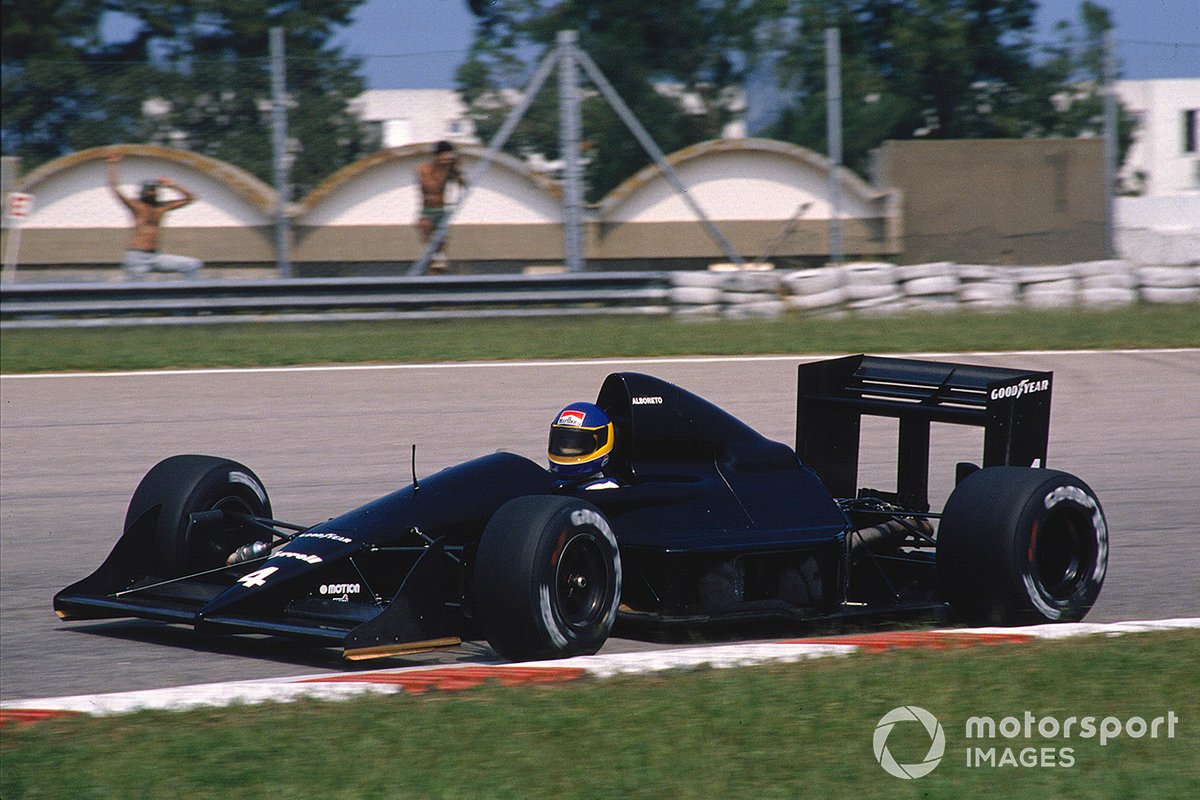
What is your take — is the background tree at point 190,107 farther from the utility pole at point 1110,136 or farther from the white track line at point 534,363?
the utility pole at point 1110,136

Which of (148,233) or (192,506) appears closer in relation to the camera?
(192,506)

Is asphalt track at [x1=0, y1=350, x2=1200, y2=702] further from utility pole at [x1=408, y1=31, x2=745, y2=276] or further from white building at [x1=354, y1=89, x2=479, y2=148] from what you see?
white building at [x1=354, y1=89, x2=479, y2=148]

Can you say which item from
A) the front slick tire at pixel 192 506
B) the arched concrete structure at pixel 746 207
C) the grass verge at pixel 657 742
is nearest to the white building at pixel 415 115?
the arched concrete structure at pixel 746 207

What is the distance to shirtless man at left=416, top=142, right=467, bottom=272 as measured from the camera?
14281 millimetres

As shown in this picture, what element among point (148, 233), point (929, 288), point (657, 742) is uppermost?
point (148, 233)

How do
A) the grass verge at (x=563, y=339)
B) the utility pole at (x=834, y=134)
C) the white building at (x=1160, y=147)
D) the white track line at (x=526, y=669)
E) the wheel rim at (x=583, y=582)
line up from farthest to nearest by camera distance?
the white building at (x=1160, y=147), the utility pole at (x=834, y=134), the grass verge at (x=563, y=339), the wheel rim at (x=583, y=582), the white track line at (x=526, y=669)

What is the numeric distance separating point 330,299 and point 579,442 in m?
8.73

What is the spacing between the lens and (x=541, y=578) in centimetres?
503

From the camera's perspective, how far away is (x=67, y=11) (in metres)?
27.8

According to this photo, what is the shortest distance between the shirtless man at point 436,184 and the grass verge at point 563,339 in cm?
86

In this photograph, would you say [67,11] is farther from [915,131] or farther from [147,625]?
[147,625]

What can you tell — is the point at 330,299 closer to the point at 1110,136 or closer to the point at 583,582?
the point at 1110,136

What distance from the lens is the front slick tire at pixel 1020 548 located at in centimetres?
565

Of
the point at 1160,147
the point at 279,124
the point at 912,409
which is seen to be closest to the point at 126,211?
the point at 279,124
